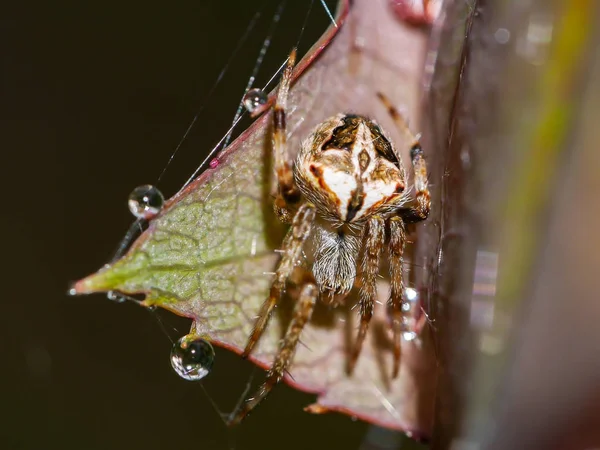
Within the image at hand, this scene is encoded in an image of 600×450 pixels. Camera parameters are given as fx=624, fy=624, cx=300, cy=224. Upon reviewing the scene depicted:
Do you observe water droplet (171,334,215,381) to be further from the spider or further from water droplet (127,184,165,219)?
water droplet (127,184,165,219)

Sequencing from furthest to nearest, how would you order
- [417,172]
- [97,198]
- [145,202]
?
[97,198], [417,172], [145,202]

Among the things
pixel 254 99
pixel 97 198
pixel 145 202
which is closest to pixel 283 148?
pixel 254 99

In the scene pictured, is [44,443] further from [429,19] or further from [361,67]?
[429,19]

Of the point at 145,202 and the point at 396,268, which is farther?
the point at 396,268

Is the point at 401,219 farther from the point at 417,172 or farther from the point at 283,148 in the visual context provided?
the point at 283,148

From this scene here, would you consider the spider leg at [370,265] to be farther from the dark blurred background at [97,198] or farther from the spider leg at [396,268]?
the dark blurred background at [97,198]

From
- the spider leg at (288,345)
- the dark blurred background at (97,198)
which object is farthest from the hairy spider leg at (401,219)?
the dark blurred background at (97,198)

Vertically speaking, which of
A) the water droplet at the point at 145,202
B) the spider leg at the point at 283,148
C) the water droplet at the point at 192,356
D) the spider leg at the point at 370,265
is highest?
the spider leg at the point at 283,148

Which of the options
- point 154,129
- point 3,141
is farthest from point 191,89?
point 3,141
